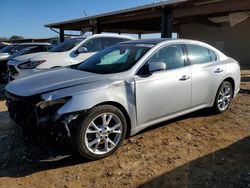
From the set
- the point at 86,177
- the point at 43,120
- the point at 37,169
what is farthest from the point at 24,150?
the point at 86,177

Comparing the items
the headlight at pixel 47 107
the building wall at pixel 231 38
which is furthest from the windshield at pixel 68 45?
the building wall at pixel 231 38

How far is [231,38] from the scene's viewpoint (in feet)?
62.1

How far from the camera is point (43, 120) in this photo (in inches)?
145

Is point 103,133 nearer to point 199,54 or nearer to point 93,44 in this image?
point 199,54

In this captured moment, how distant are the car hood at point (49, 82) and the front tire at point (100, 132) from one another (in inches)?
18.9

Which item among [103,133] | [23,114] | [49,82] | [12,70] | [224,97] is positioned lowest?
[224,97]

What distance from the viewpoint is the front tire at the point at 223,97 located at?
5.88 m

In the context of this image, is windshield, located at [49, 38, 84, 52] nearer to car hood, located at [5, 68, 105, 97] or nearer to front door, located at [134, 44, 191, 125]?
car hood, located at [5, 68, 105, 97]

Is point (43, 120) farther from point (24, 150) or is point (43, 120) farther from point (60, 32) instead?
point (60, 32)

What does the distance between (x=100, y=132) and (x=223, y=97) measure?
311 centimetres

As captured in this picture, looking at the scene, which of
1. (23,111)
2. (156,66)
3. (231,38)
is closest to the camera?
(23,111)

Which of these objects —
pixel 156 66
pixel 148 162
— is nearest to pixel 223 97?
pixel 156 66

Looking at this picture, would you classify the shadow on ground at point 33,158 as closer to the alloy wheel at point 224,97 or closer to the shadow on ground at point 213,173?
the shadow on ground at point 213,173

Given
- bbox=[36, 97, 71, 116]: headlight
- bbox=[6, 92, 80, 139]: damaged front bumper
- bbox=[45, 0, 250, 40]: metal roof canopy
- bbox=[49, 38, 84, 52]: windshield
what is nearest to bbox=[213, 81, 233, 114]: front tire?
bbox=[6, 92, 80, 139]: damaged front bumper
